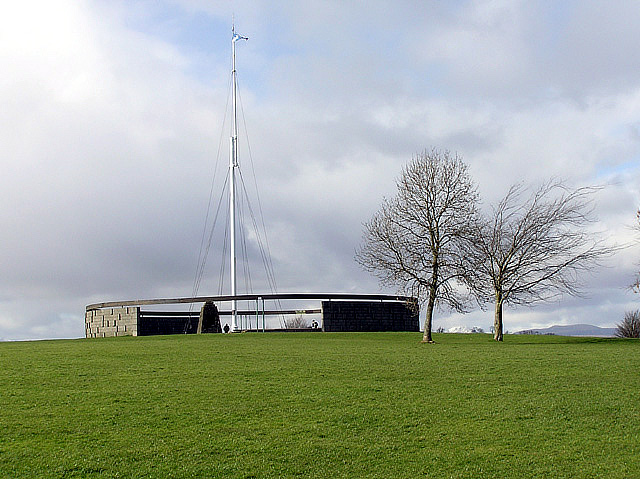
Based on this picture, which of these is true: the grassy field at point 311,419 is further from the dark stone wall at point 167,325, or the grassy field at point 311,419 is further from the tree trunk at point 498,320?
the dark stone wall at point 167,325

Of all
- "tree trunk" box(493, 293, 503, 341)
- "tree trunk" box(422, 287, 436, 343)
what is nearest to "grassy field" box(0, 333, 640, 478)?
"tree trunk" box(422, 287, 436, 343)

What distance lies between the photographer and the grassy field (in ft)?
29.1

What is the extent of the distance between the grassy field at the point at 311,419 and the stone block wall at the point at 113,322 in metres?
15.7

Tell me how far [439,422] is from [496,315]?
71.0ft

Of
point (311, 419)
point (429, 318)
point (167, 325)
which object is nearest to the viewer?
point (311, 419)

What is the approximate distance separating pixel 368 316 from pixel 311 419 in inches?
945

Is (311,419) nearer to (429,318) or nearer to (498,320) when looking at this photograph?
(429,318)

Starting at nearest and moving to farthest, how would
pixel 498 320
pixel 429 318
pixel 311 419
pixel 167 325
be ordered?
pixel 311 419 < pixel 429 318 < pixel 498 320 < pixel 167 325

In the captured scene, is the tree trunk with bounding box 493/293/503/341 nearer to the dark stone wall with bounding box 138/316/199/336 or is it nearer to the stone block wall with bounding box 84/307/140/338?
the dark stone wall with bounding box 138/316/199/336

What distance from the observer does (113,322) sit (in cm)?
3359

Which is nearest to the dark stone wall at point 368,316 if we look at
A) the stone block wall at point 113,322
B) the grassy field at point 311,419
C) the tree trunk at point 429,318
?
the tree trunk at point 429,318

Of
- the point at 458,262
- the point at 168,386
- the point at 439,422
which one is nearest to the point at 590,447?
the point at 439,422

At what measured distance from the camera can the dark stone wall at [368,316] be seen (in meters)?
33.4

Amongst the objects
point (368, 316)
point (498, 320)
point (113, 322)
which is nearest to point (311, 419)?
point (498, 320)
